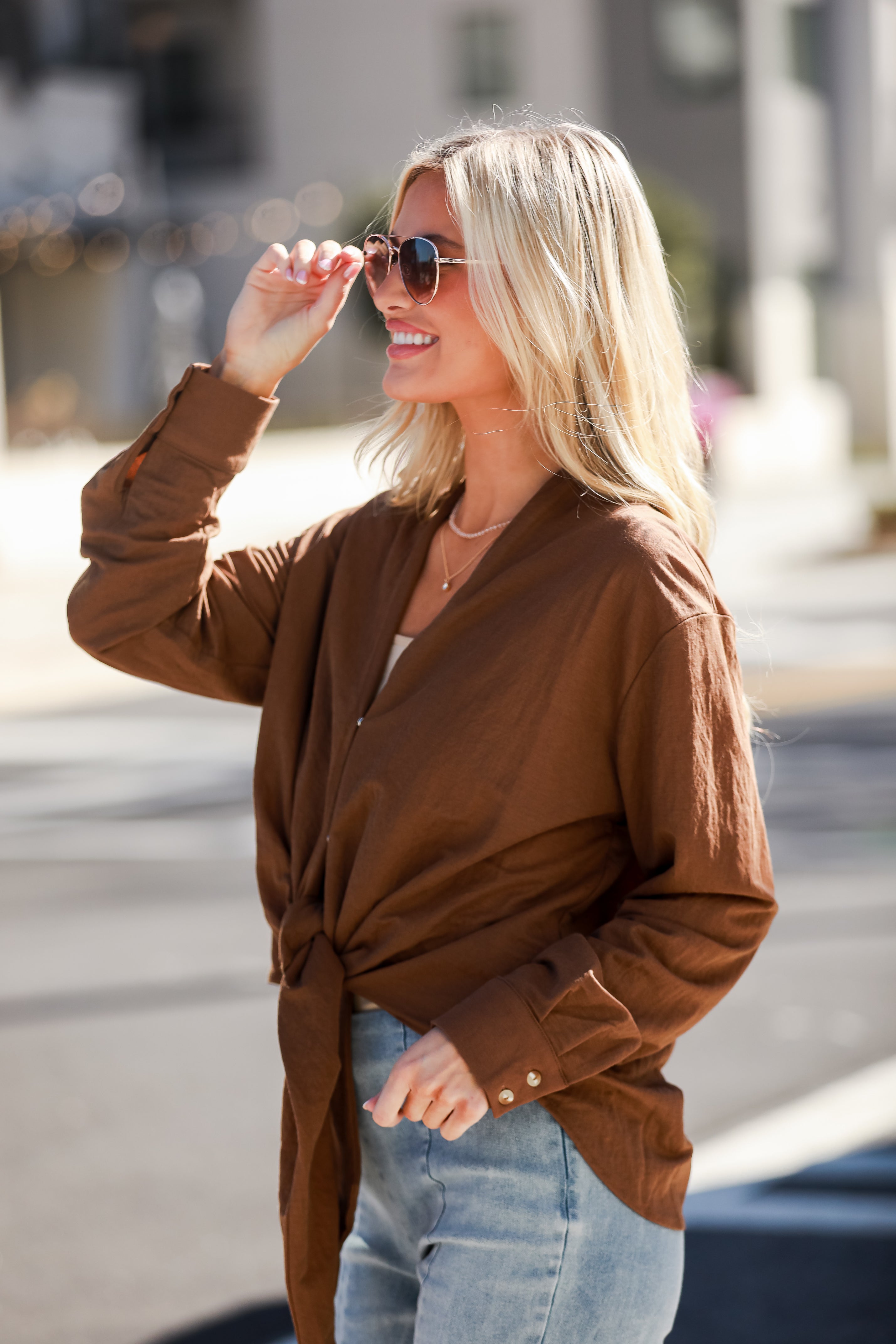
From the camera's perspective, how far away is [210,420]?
222 centimetres

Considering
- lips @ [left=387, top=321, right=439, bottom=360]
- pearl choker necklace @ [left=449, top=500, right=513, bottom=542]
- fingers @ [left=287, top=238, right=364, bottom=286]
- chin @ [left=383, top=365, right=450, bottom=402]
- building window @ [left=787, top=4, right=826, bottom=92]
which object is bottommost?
building window @ [left=787, top=4, right=826, bottom=92]

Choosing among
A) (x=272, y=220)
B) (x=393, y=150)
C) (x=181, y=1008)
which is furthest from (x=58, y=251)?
(x=181, y=1008)

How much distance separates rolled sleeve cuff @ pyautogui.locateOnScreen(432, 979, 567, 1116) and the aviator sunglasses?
0.86 meters

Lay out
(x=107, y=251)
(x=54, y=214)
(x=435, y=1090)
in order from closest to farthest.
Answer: (x=435, y=1090) → (x=54, y=214) → (x=107, y=251)

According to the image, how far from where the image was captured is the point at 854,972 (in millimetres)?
5672

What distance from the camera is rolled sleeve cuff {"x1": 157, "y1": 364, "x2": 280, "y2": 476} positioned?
2221 mm

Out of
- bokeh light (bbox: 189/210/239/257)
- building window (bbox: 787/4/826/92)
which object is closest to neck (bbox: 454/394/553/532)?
bokeh light (bbox: 189/210/239/257)

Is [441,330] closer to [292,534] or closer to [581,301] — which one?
[581,301]

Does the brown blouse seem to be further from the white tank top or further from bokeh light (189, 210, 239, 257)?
bokeh light (189, 210, 239, 257)

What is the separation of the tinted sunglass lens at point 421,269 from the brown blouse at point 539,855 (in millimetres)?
283

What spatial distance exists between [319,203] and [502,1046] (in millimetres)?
31497

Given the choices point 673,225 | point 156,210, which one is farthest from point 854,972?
point 156,210

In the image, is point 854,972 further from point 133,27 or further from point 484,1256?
point 133,27

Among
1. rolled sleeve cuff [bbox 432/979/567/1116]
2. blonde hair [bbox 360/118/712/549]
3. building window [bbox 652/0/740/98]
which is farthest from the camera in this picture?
building window [bbox 652/0/740/98]
